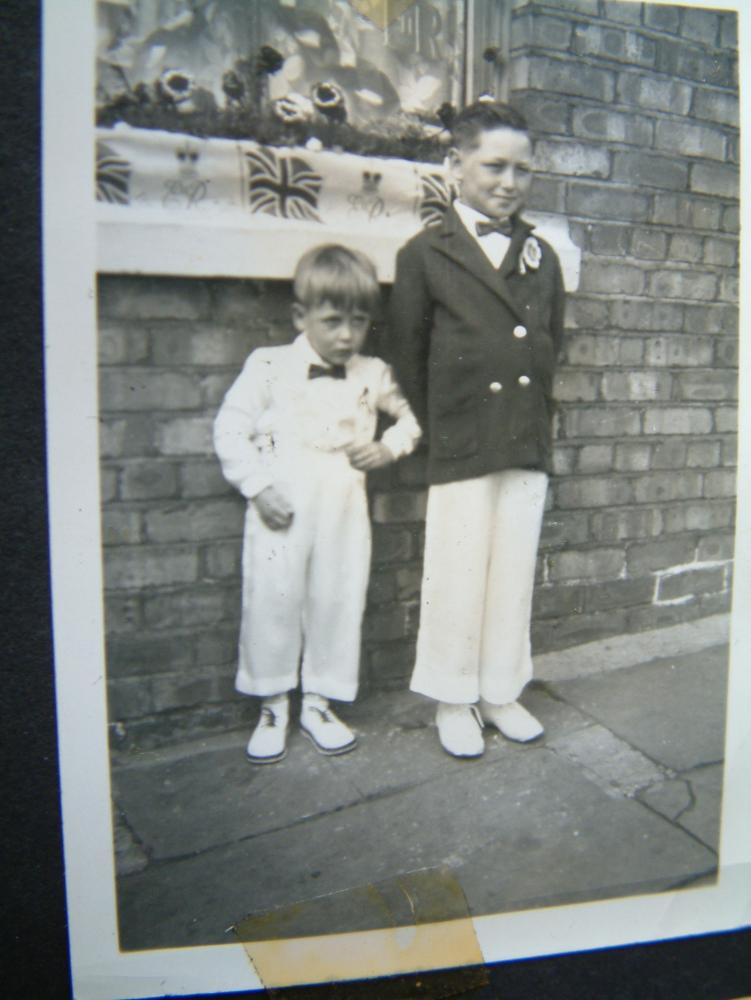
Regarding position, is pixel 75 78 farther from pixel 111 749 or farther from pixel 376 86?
pixel 111 749

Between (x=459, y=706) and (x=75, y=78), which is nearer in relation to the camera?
(x=75, y=78)

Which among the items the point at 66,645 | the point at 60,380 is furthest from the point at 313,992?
the point at 60,380

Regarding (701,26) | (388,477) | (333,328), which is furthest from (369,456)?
(701,26)

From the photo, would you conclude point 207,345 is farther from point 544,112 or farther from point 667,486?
point 667,486

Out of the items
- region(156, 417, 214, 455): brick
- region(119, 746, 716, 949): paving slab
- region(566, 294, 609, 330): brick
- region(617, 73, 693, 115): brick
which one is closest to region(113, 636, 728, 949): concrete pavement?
region(119, 746, 716, 949): paving slab

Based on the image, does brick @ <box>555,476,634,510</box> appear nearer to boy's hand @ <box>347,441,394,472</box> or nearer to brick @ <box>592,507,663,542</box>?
brick @ <box>592,507,663,542</box>

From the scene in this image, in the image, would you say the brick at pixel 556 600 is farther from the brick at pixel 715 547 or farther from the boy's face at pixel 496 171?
the boy's face at pixel 496 171
